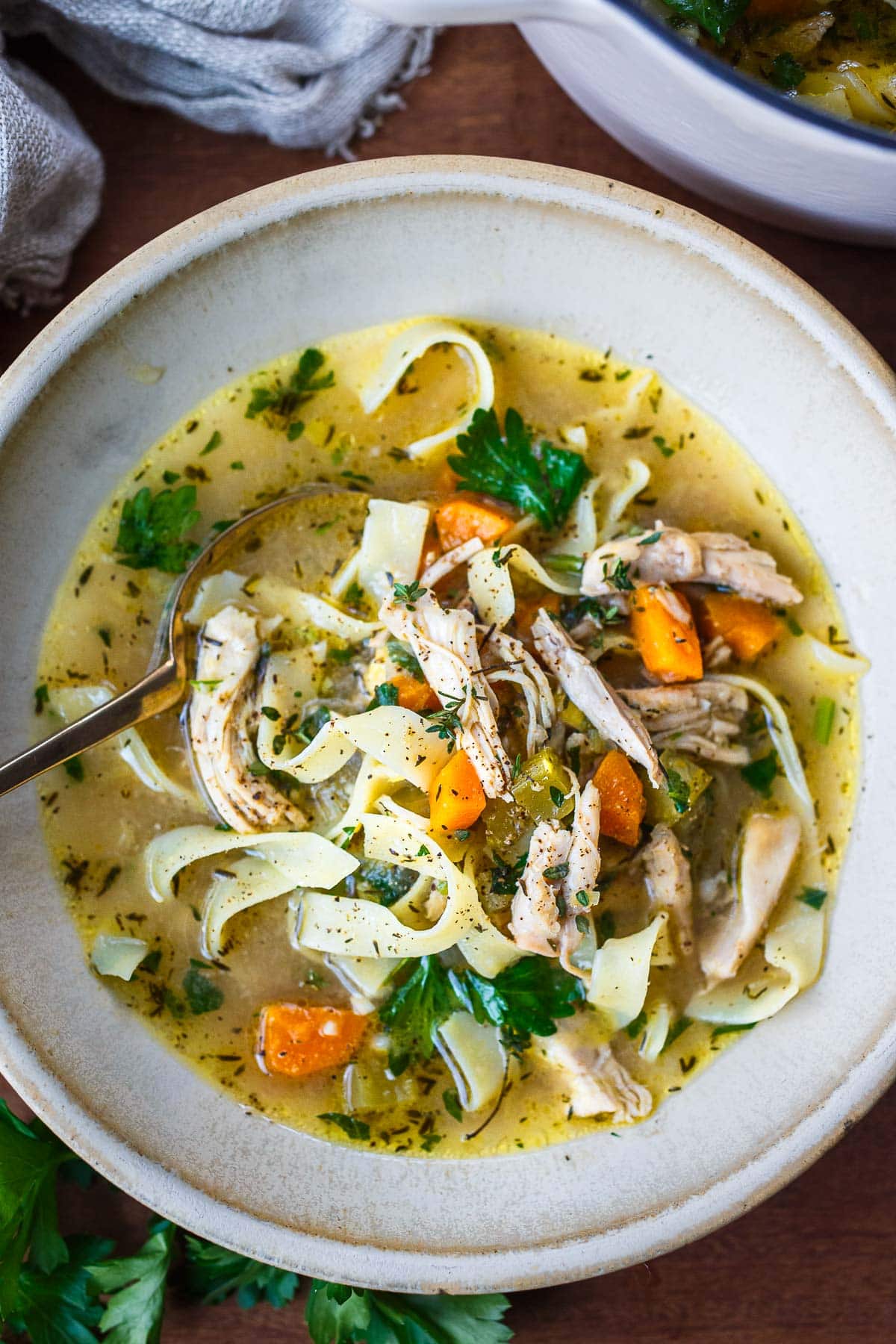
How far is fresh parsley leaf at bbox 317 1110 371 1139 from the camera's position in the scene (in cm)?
336

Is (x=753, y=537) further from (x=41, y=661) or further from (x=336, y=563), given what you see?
(x=41, y=661)

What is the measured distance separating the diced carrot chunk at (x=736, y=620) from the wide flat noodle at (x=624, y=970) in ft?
2.89

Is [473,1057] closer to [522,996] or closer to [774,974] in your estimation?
[522,996]

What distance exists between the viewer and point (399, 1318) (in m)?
3.24

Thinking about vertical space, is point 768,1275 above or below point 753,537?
below

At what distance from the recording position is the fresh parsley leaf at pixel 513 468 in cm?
337

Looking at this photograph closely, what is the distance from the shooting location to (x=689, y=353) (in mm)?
3408

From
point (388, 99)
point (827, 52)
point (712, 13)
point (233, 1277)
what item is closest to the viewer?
point (712, 13)

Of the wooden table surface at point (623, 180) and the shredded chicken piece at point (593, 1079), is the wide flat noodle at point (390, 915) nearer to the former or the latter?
the shredded chicken piece at point (593, 1079)

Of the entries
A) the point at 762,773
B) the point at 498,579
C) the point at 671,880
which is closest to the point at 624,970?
the point at 671,880

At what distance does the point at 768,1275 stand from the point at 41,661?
3.07m

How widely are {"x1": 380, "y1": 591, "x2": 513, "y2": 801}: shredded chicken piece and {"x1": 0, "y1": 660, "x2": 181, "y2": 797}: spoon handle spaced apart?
27.7 inches

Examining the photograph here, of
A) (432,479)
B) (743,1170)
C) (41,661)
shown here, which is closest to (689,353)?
(432,479)

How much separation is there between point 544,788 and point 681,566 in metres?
0.80
